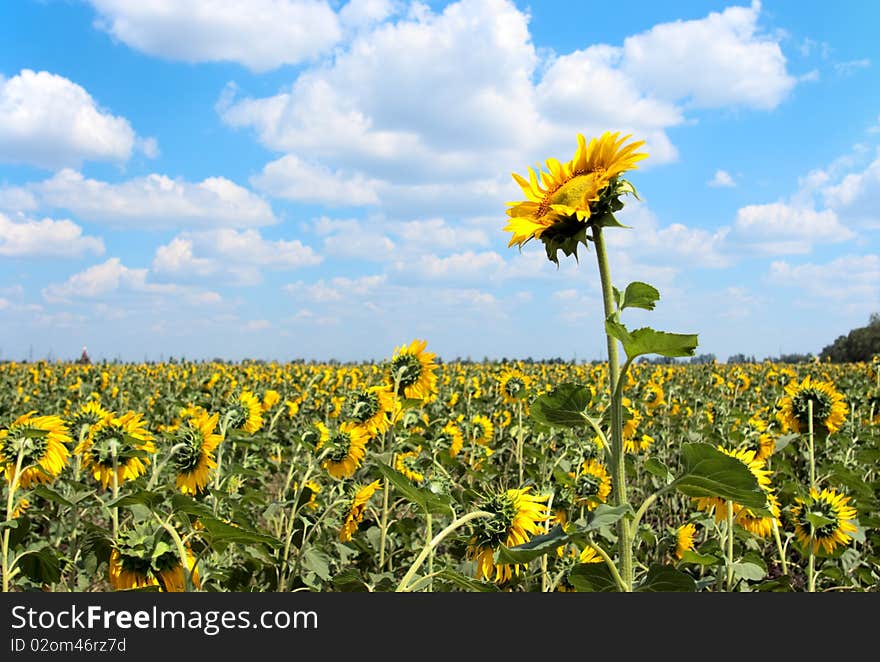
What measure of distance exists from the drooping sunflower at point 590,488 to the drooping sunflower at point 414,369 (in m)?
1.06

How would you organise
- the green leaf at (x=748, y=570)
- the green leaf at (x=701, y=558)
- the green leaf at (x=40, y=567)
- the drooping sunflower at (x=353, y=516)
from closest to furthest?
the green leaf at (x=701, y=558) < the green leaf at (x=40, y=567) < the green leaf at (x=748, y=570) < the drooping sunflower at (x=353, y=516)

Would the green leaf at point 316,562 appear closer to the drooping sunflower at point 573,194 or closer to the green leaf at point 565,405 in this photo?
the green leaf at point 565,405

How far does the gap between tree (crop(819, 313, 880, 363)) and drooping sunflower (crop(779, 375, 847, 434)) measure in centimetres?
3606

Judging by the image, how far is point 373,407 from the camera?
4.05 metres

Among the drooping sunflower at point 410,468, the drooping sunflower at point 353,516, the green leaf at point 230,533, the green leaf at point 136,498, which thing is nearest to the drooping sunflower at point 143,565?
the green leaf at point 136,498

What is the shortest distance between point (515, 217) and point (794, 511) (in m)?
2.96

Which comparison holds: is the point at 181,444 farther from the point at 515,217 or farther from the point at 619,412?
the point at 619,412

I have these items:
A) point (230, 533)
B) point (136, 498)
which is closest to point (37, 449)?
point (136, 498)

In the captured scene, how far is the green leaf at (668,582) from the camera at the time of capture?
60.9 inches

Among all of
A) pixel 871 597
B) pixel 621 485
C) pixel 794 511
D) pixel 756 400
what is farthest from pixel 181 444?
pixel 756 400

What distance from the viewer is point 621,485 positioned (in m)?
1.34

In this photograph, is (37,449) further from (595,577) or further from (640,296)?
(640,296)

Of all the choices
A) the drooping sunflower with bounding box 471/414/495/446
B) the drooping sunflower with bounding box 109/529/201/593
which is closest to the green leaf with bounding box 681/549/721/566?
the drooping sunflower with bounding box 109/529/201/593

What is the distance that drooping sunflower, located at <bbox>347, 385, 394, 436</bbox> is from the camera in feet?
13.1
